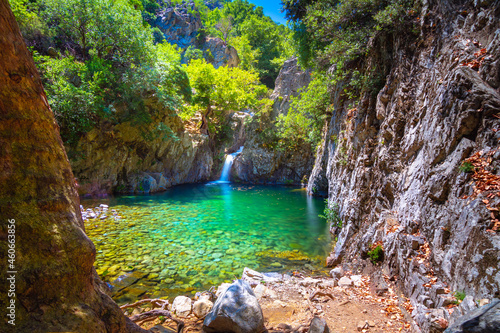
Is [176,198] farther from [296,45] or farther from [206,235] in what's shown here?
[296,45]

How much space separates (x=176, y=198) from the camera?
53.0 feet

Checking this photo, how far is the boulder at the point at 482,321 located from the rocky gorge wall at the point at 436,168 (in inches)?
A: 26.0

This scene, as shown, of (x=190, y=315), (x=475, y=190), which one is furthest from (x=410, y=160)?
(x=190, y=315)

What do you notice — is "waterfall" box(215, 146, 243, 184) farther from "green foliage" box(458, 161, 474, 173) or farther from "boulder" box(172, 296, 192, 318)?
"green foliage" box(458, 161, 474, 173)

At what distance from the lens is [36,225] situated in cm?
181

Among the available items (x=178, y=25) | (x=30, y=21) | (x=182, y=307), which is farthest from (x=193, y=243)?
(x=178, y=25)

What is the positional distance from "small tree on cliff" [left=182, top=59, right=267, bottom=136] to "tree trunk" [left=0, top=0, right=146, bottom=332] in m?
20.8

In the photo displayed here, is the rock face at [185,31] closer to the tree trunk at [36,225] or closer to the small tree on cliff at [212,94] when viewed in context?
the small tree on cliff at [212,94]

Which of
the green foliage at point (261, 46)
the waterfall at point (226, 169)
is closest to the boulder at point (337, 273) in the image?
the waterfall at point (226, 169)

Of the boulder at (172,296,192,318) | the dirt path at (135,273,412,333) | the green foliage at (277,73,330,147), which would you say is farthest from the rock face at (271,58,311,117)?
the boulder at (172,296,192,318)

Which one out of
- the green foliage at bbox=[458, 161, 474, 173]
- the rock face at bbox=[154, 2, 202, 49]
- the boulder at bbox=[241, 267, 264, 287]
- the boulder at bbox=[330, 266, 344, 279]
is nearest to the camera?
the green foliage at bbox=[458, 161, 474, 173]

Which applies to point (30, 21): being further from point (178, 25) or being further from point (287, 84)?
point (178, 25)

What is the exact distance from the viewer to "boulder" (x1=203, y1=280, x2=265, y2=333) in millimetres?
3131

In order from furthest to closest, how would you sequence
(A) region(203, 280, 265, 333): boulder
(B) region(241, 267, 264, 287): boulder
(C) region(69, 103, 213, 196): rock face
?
(C) region(69, 103, 213, 196): rock face, (B) region(241, 267, 264, 287): boulder, (A) region(203, 280, 265, 333): boulder
